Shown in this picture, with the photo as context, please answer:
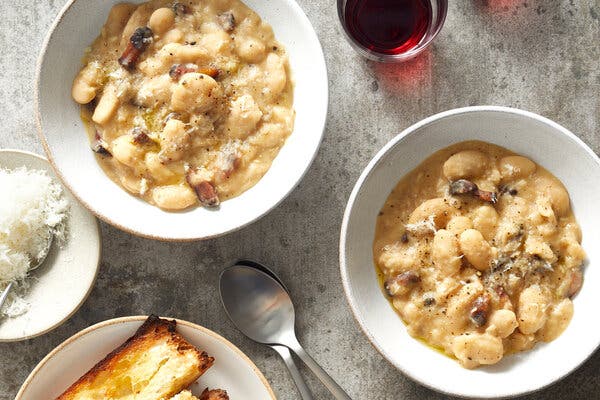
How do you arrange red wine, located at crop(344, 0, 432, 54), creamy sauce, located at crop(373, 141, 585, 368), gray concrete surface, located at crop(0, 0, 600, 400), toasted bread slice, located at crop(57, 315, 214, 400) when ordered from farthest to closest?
gray concrete surface, located at crop(0, 0, 600, 400), red wine, located at crop(344, 0, 432, 54), toasted bread slice, located at crop(57, 315, 214, 400), creamy sauce, located at crop(373, 141, 585, 368)

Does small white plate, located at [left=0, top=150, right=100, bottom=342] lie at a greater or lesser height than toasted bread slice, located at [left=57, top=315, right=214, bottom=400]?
greater

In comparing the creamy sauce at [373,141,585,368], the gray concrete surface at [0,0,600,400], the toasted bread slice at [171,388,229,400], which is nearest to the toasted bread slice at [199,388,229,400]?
the toasted bread slice at [171,388,229,400]

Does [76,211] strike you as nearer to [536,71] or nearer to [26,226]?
[26,226]

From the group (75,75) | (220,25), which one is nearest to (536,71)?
(220,25)

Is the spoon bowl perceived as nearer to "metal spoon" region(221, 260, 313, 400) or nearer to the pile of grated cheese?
"metal spoon" region(221, 260, 313, 400)

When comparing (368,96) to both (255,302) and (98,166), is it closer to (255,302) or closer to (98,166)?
(255,302)

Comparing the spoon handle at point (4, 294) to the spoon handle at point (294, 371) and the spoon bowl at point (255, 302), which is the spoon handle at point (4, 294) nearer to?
the spoon bowl at point (255, 302)

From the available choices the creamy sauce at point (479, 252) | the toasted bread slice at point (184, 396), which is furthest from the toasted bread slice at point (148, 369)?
the creamy sauce at point (479, 252)
